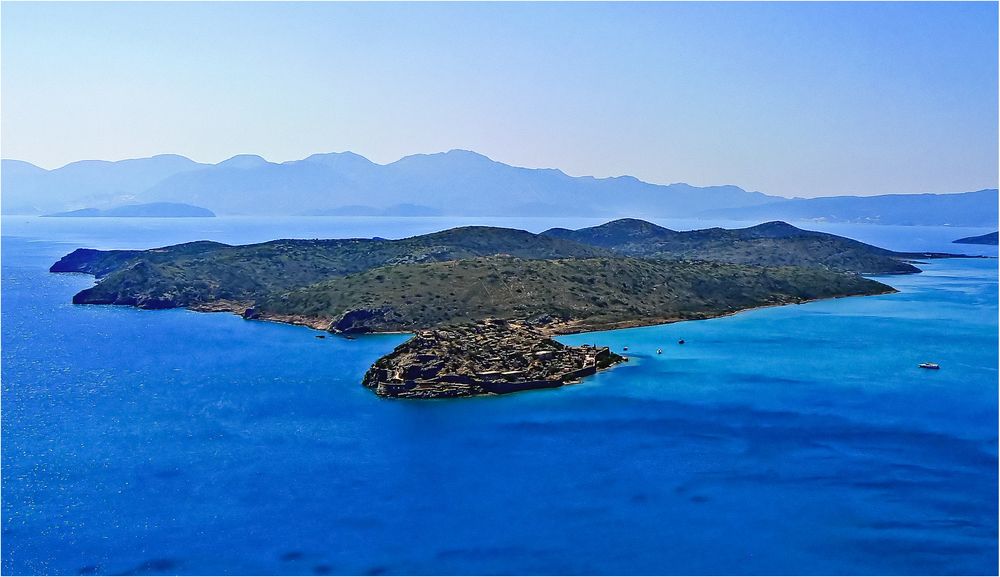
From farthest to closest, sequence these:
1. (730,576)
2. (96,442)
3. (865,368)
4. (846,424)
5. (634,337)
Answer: (634,337) → (865,368) → (846,424) → (96,442) → (730,576)

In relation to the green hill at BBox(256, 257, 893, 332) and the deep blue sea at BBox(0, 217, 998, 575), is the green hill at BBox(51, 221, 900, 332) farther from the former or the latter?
the deep blue sea at BBox(0, 217, 998, 575)

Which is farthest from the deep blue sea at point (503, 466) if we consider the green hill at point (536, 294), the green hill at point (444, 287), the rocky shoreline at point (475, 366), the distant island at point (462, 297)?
the green hill at point (444, 287)

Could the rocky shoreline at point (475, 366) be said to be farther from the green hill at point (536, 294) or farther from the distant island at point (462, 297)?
the green hill at point (536, 294)

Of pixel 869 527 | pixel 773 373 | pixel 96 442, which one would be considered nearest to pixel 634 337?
pixel 773 373

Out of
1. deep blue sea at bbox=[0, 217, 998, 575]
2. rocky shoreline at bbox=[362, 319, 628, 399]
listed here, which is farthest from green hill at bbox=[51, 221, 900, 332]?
rocky shoreline at bbox=[362, 319, 628, 399]

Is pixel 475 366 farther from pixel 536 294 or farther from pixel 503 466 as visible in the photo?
pixel 536 294

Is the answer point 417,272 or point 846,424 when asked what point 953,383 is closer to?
point 846,424
